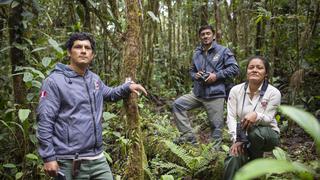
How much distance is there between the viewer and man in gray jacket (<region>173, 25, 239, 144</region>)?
5816mm

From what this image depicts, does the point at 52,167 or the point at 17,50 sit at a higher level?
the point at 17,50

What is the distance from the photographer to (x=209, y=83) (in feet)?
19.0

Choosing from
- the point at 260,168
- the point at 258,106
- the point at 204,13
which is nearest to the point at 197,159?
the point at 258,106

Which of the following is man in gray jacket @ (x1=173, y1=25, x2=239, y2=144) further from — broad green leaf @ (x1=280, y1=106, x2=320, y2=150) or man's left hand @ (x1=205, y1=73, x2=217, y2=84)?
broad green leaf @ (x1=280, y1=106, x2=320, y2=150)

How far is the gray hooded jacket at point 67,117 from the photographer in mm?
3279

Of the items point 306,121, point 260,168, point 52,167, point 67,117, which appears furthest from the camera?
point 67,117

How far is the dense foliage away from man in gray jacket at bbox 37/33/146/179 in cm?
56

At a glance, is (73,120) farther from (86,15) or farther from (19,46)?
(86,15)

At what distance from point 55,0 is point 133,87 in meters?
4.36

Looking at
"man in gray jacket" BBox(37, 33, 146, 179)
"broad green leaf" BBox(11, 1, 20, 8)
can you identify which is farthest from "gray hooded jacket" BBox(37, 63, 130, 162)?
"broad green leaf" BBox(11, 1, 20, 8)

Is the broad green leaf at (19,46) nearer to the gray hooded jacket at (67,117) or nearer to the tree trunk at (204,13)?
the gray hooded jacket at (67,117)

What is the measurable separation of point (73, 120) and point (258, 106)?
1924 mm

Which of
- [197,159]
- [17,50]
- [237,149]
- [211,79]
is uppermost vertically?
[17,50]

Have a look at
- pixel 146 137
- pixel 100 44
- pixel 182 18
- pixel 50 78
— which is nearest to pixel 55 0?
pixel 100 44
